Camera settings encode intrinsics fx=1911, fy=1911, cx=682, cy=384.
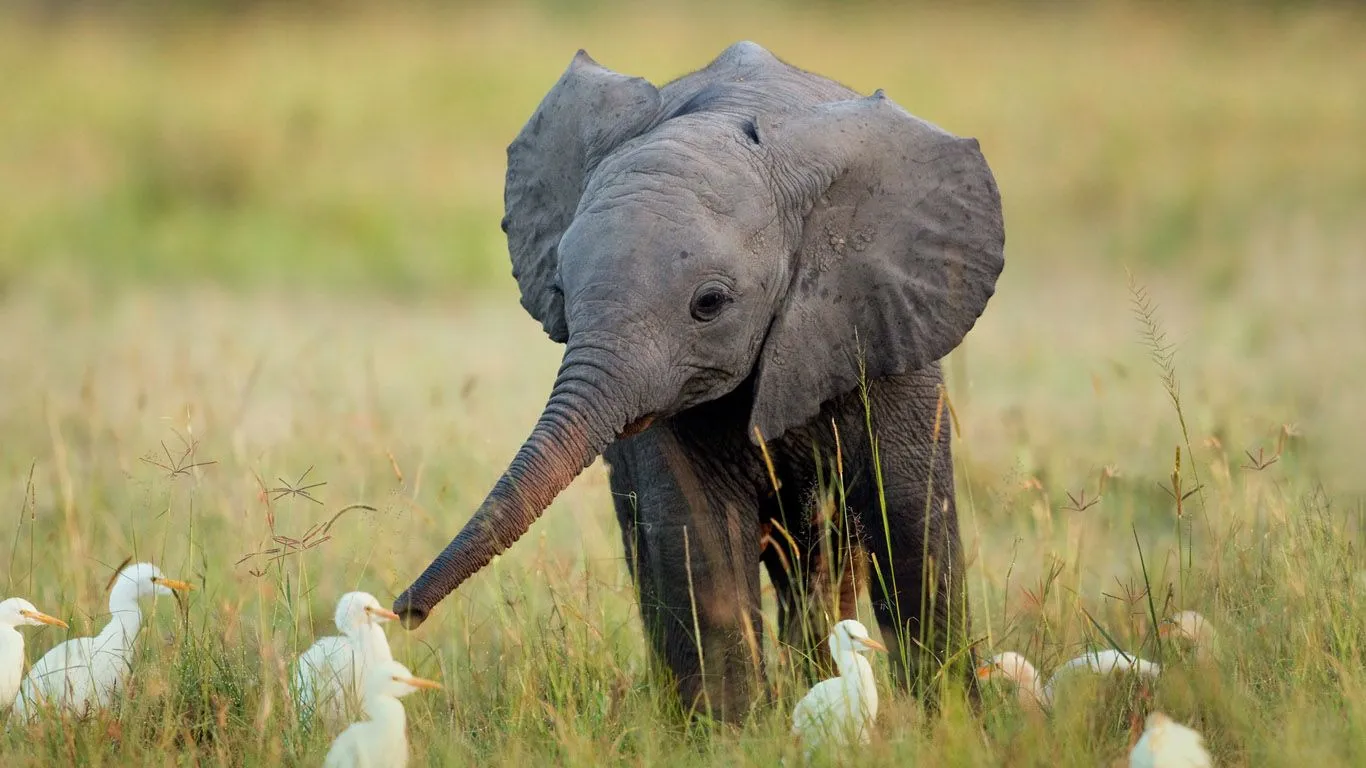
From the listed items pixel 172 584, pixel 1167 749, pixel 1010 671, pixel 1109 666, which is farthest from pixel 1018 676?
pixel 172 584

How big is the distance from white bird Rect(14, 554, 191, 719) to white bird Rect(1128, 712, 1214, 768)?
2818mm

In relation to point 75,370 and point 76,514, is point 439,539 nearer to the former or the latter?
point 76,514

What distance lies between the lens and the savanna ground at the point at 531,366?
220 inches

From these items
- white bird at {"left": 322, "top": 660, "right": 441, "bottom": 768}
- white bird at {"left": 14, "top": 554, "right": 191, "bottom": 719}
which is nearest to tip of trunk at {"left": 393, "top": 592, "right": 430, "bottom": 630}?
white bird at {"left": 322, "top": 660, "right": 441, "bottom": 768}

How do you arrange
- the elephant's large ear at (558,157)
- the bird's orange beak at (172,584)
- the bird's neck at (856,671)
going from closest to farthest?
the bird's neck at (856,671), the bird's orange beak at (172,584), the elephant's large ear at (558,157)

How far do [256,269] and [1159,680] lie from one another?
1351 centimetres

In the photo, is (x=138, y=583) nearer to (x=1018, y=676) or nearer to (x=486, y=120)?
(x=1018, y=676)

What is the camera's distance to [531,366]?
539 inches

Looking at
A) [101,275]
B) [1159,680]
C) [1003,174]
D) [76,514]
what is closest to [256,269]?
[101,275]

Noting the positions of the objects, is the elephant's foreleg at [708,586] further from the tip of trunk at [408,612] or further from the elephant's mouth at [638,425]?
the tip of trunk at [408,612]

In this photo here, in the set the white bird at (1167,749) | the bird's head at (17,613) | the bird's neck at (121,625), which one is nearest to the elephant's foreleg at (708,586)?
the white bird at (1167,749)

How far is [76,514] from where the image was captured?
352 inches

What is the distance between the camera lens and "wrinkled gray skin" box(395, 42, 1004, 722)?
509 centimetres

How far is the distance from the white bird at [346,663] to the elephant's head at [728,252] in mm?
→ 830
